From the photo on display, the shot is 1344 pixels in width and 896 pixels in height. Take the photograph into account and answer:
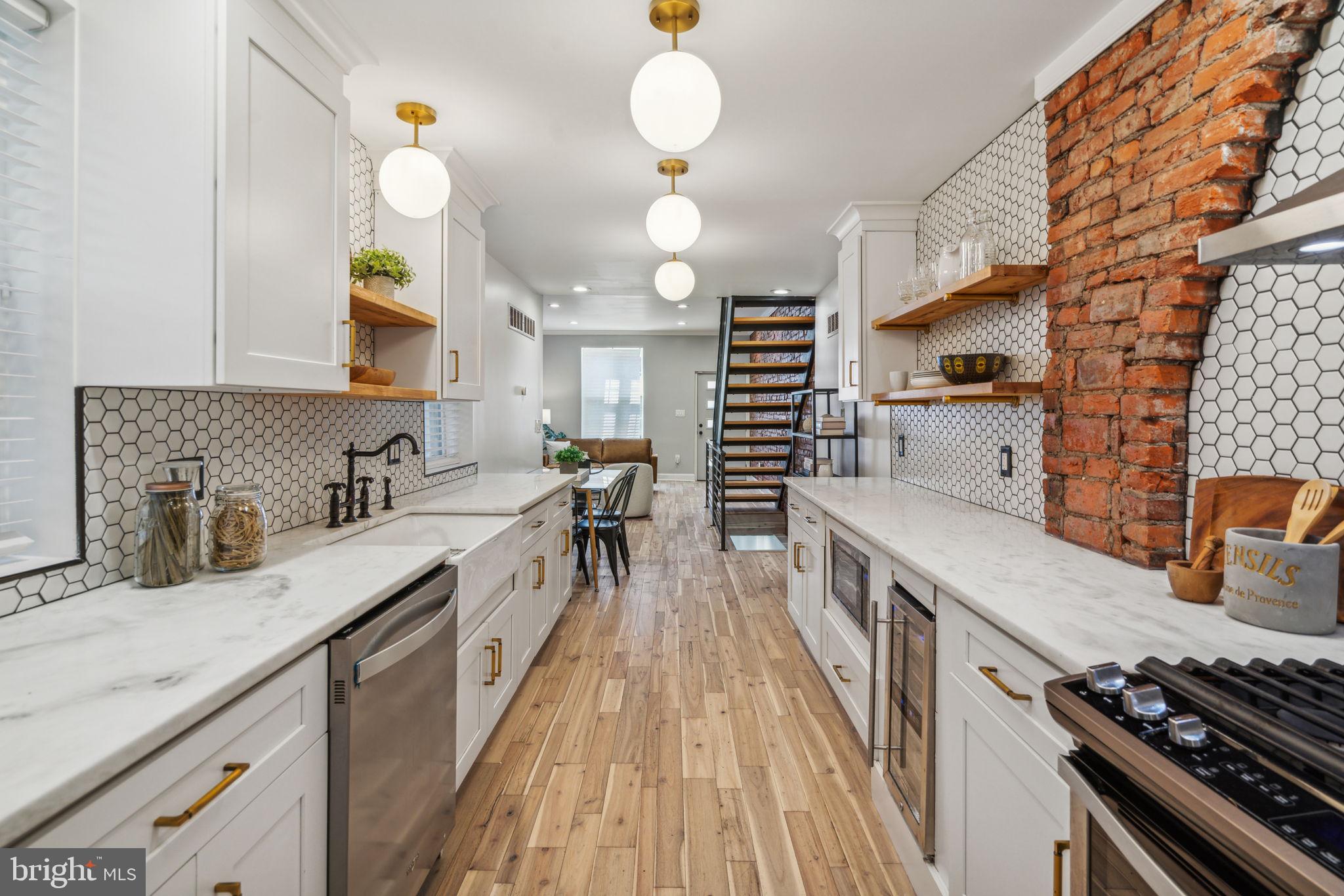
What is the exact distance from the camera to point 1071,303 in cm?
201

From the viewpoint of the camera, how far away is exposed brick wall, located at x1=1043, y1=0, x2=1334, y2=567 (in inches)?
55.6

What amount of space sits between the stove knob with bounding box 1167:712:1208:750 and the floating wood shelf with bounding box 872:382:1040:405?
165cm

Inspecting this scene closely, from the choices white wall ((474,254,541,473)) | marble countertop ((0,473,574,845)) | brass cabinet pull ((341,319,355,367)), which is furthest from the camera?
white wall ((474,254,541,473))

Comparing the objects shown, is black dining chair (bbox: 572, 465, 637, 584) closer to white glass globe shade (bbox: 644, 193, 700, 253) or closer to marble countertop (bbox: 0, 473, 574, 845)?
white glass globe shade (bbox: 644, 193, 700, 253)

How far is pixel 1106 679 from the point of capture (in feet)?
2.73

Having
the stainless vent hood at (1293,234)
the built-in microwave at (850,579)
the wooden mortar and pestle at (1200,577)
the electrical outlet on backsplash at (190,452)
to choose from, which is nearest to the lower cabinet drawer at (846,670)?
the built-in microwave at (850,579)

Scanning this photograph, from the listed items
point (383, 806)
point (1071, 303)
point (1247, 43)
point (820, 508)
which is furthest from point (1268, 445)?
point (383, 806)

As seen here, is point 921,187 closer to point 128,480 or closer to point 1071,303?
point 1071,303

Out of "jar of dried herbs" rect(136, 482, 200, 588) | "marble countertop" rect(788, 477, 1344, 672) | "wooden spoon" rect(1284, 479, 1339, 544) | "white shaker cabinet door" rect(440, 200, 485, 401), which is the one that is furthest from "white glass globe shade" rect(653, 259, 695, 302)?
"wooden spoon" rect(1284, 479, 1339, 544)

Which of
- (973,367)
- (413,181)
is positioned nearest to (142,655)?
(413,181)

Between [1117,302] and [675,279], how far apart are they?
86.2 inches

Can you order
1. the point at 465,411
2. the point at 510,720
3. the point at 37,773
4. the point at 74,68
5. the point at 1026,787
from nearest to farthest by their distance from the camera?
the point at 37,773
the point at 1026,787
the point at 74,68
the point at 510,720
the point at 465,411

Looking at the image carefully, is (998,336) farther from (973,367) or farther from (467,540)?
(467,540)

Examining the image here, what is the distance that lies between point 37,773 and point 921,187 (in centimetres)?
388
